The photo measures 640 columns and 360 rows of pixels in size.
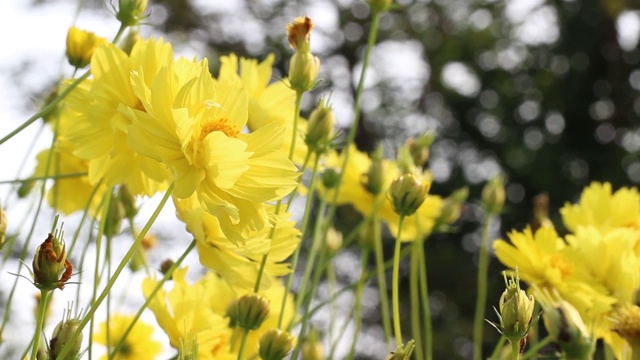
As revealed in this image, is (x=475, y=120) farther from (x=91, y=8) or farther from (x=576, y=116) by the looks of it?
(x=91, y=8)

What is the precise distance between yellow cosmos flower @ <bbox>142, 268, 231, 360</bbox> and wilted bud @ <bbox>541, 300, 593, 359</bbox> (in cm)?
29

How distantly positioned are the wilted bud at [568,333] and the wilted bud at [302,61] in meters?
0.32

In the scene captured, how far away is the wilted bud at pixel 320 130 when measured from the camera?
75 centimetres

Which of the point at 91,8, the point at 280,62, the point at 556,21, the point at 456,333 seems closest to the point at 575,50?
the point at 556,21

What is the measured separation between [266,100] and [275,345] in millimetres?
288

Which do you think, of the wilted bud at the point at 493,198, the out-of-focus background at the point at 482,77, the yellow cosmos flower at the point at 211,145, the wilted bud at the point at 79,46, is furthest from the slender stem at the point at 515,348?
the out-of-focus background at the point at 482,77

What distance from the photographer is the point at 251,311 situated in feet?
2.05

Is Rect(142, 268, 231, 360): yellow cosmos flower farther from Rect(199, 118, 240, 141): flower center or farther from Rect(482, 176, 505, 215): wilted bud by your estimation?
Rect(482, 176, 505, 215): wilted bud

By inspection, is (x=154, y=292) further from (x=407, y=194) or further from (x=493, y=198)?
(x=493, y=198)

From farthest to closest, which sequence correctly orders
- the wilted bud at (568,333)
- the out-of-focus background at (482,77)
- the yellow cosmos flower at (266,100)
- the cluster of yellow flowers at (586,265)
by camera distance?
the out-of-focus background at (482,77) → the yellow cosmos flower at (266,100) → the cluster of yellow flowers at (586,265) → the wilted bud at (568,333)

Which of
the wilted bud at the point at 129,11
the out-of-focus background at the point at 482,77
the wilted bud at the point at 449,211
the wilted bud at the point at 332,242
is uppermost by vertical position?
the out-of-focus background at the point at 482,77

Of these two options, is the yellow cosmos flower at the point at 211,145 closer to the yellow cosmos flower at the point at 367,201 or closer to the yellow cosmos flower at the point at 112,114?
the yellow cosmos flower at the point at 112,114

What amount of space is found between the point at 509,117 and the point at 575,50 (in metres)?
0.66

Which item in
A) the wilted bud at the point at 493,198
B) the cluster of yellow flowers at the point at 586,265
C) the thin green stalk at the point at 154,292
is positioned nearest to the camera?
the thin green stalk at the point at 154,292
